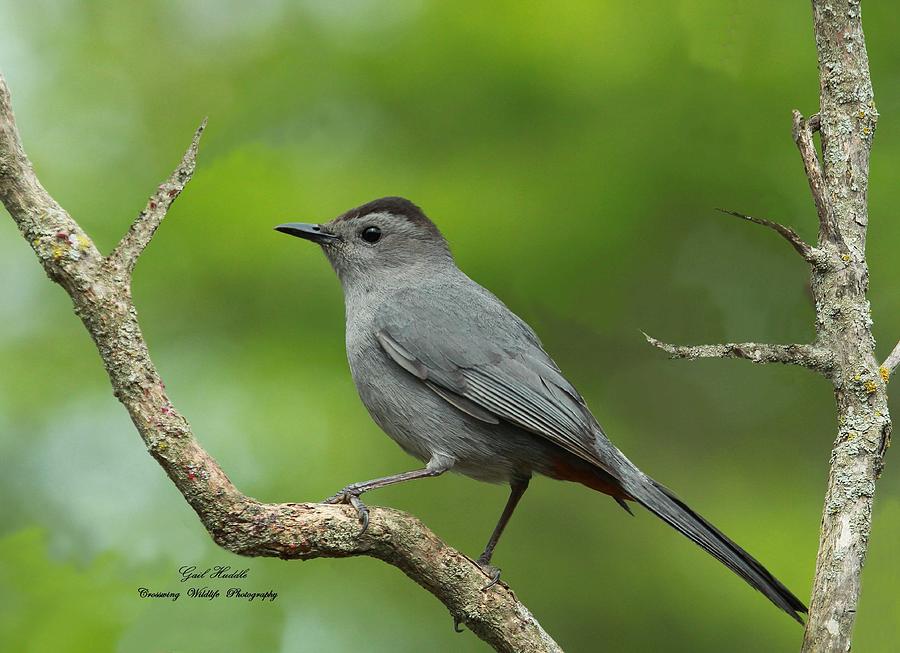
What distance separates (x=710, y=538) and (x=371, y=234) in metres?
1.96

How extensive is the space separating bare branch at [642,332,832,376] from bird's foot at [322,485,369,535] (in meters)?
1.00

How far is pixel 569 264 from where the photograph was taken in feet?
15.2

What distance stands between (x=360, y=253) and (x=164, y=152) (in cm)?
107

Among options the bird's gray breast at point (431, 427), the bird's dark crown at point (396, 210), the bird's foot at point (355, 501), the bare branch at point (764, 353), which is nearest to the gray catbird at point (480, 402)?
the bird's gray breast at point (431, 427)

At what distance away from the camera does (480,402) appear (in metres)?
3.92

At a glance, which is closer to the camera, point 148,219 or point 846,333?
point 148,219

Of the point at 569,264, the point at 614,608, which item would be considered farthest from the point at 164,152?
the point at 614,608

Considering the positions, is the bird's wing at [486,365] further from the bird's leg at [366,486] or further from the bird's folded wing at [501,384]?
the bird's leg at [366,486]

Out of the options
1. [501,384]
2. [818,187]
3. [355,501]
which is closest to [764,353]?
[818,187]

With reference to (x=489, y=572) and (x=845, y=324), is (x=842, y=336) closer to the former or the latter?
(x=845, y=324)

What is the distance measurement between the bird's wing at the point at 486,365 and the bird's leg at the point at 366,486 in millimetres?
235

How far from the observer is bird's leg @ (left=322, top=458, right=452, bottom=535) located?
3.14 m

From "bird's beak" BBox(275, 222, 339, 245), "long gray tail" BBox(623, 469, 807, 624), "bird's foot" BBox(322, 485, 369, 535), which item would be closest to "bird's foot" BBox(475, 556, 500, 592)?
"bird's foot" BBox(322, 485, 369, 535)

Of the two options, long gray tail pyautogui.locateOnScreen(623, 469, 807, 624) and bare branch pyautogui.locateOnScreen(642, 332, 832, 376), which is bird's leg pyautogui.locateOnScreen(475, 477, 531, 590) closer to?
long gray tail pyautogui.locateOnScreen(623, 469, 807, 624)
